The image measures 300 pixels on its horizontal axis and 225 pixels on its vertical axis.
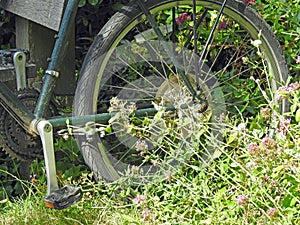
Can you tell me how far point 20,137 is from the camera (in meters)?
2.86

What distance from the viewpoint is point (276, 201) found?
7.76 ft

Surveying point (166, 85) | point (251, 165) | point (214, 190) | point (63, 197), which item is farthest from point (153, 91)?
point (251, 165)

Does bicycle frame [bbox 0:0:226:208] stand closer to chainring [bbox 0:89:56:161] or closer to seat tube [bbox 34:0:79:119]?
seat tube [bbox 34:0:79:119]

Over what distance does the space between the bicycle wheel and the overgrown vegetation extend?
0.10 m

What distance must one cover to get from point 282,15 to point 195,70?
3.01 feet

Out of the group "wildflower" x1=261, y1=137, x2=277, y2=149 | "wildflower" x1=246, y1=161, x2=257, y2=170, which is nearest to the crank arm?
"wildflower" x1=246, y1=161, x2=257, y2=170

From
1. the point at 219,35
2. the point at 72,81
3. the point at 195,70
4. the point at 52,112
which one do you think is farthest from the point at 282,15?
the point at 52,112

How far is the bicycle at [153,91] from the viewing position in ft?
8.88

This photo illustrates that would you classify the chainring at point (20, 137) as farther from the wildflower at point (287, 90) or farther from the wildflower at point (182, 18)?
the wildflower at point (287, 90)

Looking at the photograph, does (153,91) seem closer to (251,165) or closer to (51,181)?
(51,181)

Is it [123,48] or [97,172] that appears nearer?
[97,172]

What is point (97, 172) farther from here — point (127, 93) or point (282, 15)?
point (282, 15)

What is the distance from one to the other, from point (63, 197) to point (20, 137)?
396 mm

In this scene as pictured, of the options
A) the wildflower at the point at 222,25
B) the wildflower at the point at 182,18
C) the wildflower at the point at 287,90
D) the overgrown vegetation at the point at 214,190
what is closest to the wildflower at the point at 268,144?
the overgrown vegetation at the point at 214,190
